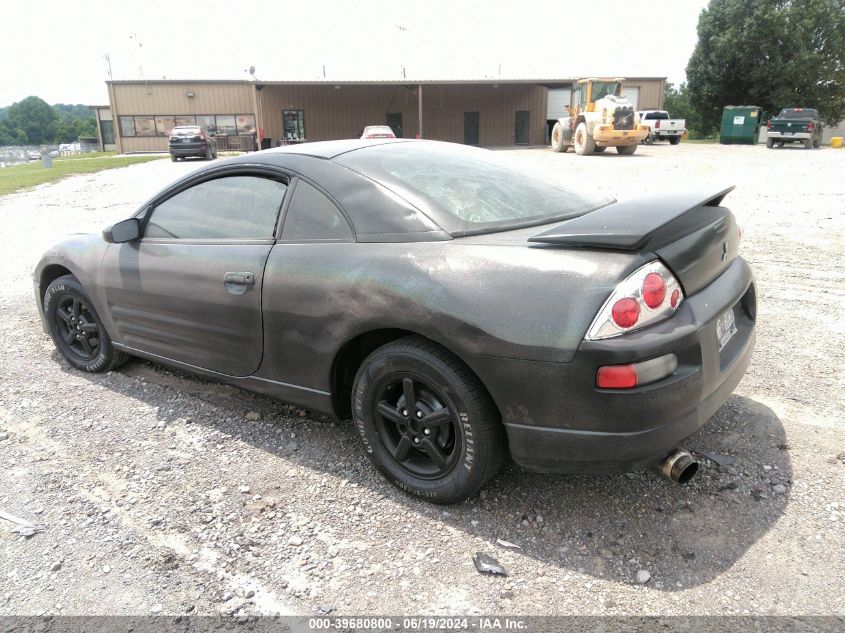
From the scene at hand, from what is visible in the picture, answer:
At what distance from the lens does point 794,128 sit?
28703 millimetres

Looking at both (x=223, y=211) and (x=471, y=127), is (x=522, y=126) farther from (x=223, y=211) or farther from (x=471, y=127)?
(x=223, y=211)

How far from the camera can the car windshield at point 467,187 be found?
271cm

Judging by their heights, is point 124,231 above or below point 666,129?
below

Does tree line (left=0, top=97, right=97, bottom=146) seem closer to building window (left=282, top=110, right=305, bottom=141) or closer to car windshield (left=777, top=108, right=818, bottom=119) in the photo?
building window (left=282, top=110, right=305, bottom=141)

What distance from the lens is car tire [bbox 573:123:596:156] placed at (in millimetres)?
25188

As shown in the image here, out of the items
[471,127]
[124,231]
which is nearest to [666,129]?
[471,127]

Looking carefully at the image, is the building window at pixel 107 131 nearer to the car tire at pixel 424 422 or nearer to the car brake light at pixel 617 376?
the car tire at pixel 424 422

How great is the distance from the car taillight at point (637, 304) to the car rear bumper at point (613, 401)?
3 centimetres

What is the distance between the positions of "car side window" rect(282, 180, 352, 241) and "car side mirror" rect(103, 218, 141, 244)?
117 centimetres

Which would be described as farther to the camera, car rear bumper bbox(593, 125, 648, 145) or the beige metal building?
the beige metal building

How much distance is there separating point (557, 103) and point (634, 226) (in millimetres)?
41733

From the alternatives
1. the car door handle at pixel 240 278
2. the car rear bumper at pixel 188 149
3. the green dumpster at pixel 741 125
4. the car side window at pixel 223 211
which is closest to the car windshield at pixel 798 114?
the green dumpster at pixel 741 125

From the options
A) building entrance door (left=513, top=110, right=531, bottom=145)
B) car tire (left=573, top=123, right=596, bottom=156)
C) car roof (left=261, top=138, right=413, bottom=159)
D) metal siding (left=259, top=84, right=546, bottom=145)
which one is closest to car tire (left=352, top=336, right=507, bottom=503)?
car roof (left=261, top=138, right=413, bottom=159)

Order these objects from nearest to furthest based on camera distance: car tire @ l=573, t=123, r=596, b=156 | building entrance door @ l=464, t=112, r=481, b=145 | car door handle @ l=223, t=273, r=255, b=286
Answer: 1. car door handle @ l=223, t=273, r=255, b=286
2. car tire @ l=573, t=123, r=596, b=156
3. building entrance door @ l=464, t=112, r=481, b=145
